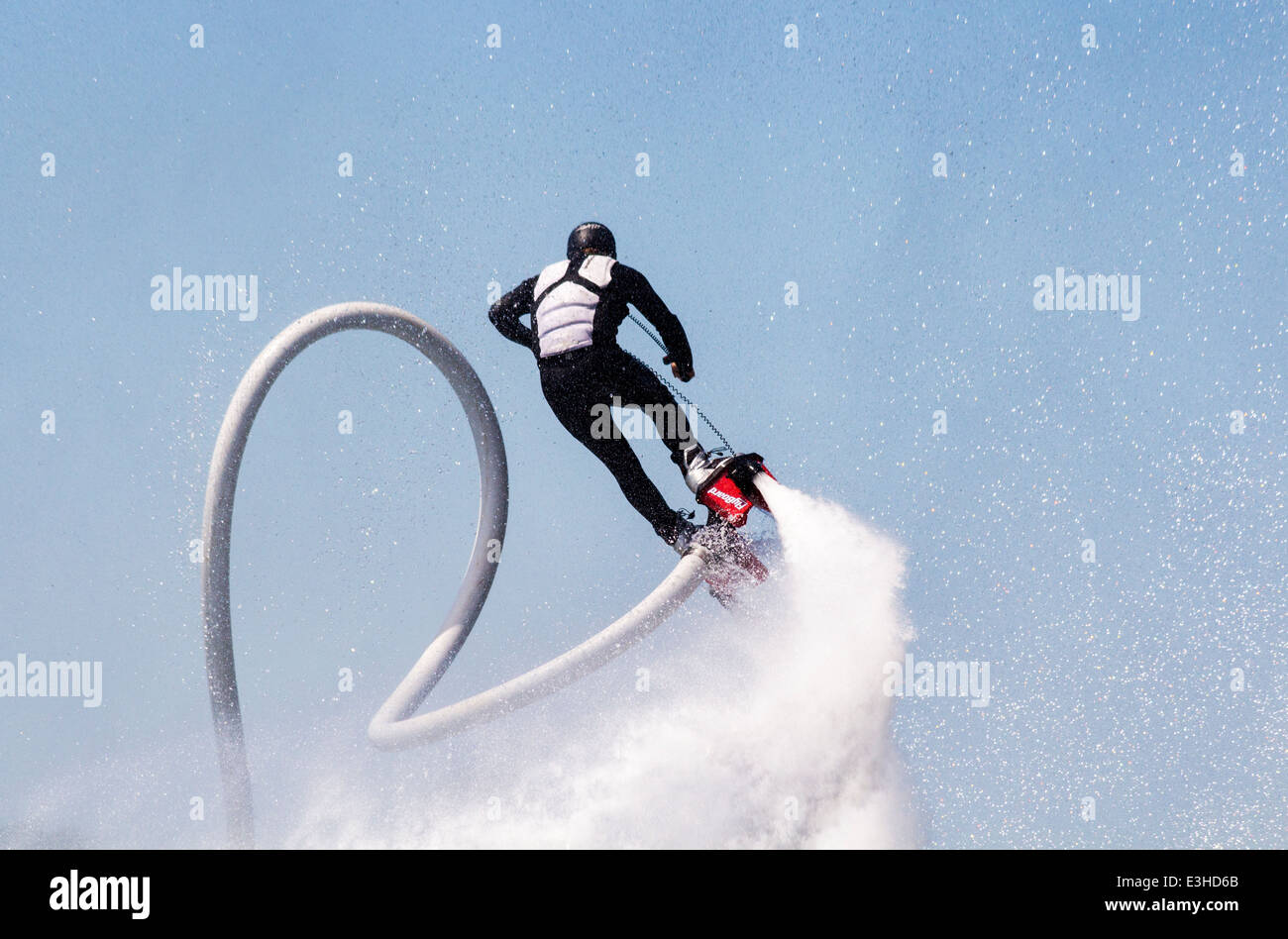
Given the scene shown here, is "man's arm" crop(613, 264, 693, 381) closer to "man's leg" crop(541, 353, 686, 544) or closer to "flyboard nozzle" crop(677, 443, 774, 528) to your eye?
"man's leg" crop(541, 353, 686, 544)

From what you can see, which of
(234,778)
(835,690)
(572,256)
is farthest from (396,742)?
(572,256)

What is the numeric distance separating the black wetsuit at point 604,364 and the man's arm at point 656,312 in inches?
0.5

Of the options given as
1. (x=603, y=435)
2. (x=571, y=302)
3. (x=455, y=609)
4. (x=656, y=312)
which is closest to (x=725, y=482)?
(x=603, y=435)

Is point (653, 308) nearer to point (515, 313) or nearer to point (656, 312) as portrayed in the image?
point (656, 312)

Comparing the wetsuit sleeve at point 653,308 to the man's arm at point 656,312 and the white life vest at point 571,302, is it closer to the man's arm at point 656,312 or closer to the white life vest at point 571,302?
the man's arm at point 656,312

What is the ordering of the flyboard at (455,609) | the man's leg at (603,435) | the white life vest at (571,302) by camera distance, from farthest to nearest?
the man's leg at (603,435)
the white life vest at (571,302)
the flyboard at (455,609)

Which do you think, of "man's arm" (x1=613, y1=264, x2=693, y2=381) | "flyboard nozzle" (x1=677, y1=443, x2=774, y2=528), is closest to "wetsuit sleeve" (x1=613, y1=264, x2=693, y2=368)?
"man's arm" (x1=613, y1=264, x2=693, y2=381)

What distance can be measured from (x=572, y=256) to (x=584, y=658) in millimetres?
4745

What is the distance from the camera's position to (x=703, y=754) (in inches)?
537

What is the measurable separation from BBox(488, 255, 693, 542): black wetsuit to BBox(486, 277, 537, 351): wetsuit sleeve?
1.11 feet

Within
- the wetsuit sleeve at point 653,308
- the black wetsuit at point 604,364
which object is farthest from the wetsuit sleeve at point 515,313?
the wetsuit sleeve at point 653,308

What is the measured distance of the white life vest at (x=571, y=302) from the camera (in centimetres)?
1223

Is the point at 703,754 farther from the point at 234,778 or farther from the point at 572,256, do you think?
the point at 572,256

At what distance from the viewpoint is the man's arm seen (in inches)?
485
